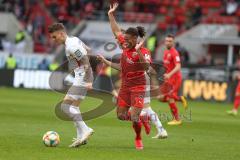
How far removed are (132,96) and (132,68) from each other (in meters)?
0.54

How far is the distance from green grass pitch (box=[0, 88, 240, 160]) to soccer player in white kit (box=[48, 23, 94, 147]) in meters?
0.36

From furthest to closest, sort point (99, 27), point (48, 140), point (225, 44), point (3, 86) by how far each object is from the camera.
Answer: point (99, 27)
point (225, 44)
point (3, 86)
point (48, 140)

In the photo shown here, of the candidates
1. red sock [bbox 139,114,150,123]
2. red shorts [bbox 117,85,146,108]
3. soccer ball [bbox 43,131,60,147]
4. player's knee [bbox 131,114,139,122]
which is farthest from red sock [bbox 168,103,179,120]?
soccer ball [bbox 43,131,60,147]

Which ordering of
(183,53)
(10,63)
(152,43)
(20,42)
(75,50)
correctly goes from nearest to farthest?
(75,50)
(10,63)
(183,53)
(152,43)
(20,42)

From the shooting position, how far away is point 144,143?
1599 cm

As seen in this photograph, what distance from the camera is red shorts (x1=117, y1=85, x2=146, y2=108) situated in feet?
48.9

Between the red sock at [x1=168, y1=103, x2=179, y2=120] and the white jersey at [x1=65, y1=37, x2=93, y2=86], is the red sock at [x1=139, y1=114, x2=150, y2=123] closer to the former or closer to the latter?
the white jersey at [x1=65, y1=37, x2=93, y2=86]

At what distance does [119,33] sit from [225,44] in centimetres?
2800

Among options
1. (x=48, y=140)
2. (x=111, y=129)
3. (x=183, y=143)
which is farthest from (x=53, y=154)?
(x=111, y=129)

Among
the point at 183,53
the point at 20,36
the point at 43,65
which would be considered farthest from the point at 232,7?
the point at 20,36

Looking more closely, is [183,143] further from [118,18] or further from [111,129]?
[118,18]

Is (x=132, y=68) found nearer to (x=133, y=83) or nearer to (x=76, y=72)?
(x=133, y=83)

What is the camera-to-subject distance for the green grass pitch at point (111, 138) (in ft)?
44.4

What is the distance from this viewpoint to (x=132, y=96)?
588 inches
